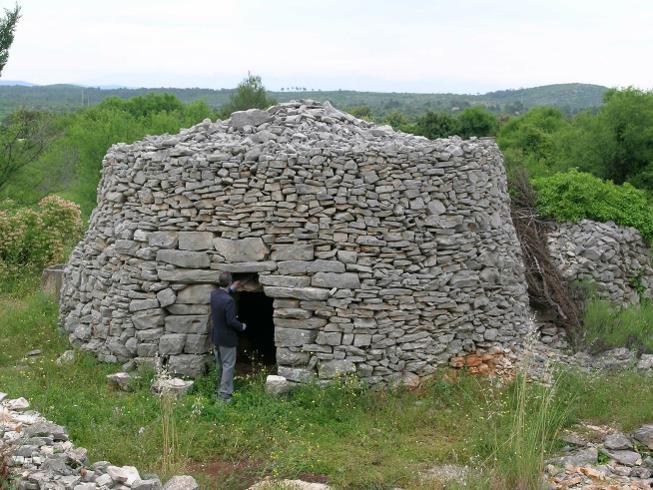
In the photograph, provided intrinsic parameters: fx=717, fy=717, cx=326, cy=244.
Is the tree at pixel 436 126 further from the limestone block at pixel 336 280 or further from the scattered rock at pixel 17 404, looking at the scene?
the scattered rock at pixel 17 404

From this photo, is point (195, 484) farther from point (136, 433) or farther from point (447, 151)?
point (447, 151)

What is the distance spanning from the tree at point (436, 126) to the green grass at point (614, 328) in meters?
16.4

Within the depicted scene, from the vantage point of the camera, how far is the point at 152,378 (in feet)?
27.5

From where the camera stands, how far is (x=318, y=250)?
8.31 metres

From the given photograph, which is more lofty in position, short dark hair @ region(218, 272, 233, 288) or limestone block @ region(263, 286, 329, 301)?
short dark hair @ region(218, 272, 233, 288)

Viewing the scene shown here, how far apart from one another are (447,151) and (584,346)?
3883mm

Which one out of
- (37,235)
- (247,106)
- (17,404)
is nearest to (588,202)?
(17,404)

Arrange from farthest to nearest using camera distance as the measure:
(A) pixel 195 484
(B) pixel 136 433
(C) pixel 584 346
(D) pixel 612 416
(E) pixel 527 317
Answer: (C) pixel 584 346
(E) pixel 527 317
(D) pixel 612 416
(B) pixel 136 433
(A) pixel 195 484

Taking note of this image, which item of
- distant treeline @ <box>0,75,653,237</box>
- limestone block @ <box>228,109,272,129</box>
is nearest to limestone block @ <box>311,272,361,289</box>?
limestone block @ <box>228,109,272,129</box>

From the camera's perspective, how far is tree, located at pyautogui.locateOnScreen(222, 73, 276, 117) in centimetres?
2959

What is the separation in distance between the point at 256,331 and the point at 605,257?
21.7 ft

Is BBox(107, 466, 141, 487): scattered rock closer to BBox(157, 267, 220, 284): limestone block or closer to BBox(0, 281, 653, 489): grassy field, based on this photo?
BBox(0, 281, 653, 489): grassy field

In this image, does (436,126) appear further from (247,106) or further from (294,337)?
(294,337)

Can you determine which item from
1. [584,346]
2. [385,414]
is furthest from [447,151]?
[584,346]
